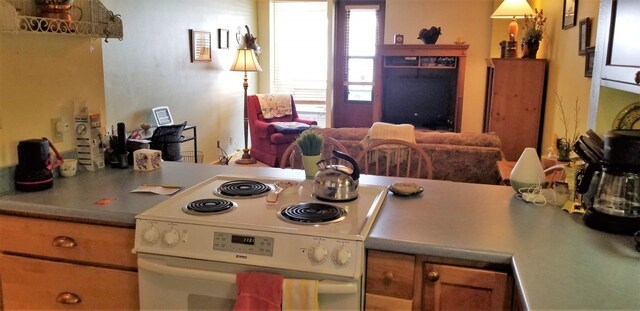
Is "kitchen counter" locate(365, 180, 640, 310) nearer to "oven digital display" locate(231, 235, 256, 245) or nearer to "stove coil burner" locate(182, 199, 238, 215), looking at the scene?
"oven digital display" locate(231, 235, 256, 245)

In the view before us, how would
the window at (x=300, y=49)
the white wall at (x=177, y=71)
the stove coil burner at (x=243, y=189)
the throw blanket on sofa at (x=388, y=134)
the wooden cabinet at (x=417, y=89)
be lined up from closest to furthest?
1. the stove coil burner at (x=243, y=189)
2. the throw blanket on sofa at (x=388, y=134)
3. the white wall at (x=177, y=71)
4. the wooden cabinet at (x=417, y=89)
5. the window at (x=300, y=49)

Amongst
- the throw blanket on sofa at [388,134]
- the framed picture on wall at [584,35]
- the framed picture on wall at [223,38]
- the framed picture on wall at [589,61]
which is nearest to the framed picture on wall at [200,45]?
the framed picture on wall at [223,38]

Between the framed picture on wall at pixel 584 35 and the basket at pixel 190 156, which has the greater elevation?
the framed picture on wall at pixel 584 35

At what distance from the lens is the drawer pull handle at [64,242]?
6.12ft

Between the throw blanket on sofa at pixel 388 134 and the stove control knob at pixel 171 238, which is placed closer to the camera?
the stove control knob at pixel 171 238

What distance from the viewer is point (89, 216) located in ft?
6.01

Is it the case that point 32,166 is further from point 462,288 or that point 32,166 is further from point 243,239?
point 462,288

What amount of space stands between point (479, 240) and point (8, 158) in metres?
1.86

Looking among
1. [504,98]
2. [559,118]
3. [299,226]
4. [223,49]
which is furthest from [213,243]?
[223,49]

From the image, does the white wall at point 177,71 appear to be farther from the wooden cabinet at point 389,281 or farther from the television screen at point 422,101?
the wooden cabinet at point 389,281

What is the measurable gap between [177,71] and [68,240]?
416 centimetres

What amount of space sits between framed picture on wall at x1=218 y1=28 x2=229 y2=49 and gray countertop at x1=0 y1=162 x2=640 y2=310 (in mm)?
4669

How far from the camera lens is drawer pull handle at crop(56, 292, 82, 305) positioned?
6.27ft

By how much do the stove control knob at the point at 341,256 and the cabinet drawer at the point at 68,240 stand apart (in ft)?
2.54
